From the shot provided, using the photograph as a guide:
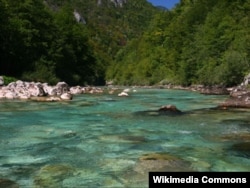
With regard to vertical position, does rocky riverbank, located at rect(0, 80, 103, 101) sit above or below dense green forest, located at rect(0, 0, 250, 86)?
below

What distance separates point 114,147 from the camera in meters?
15.5

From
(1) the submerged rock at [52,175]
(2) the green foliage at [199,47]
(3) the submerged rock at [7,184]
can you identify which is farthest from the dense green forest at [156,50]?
(3) the submerged rock at [7,184]

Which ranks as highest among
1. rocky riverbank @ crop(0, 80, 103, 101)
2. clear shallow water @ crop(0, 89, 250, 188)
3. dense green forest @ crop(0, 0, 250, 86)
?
dense green forest @ crop(0, 0, 250, 86)

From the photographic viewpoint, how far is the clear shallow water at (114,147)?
38.7ft

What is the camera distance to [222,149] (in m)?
15.0

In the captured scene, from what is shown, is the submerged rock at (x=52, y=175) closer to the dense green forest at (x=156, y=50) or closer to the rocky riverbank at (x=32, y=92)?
the rocky riverbank at (x=32, y=92)

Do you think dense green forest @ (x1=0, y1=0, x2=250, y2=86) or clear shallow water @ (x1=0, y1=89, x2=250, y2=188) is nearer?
clear shallow water @ (x1=0, y1=89, x2=250, y2=188)

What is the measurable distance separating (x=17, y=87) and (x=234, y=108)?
23.7 m

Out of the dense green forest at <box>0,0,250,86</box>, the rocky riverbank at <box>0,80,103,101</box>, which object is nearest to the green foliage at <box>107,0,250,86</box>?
the dense green forest at <box>0,0,250,86</box>

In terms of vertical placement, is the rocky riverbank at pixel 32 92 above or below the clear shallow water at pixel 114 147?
above

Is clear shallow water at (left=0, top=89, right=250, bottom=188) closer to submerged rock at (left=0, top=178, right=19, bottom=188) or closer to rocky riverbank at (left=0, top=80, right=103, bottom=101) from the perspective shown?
submerged rock at (left=0, top=178, right=19, bottom=188)

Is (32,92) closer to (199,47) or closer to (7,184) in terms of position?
(7,184)

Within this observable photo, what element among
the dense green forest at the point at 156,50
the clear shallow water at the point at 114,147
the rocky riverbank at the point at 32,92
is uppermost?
the dense green forest at the point at 156,50

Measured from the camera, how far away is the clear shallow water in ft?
38.7
